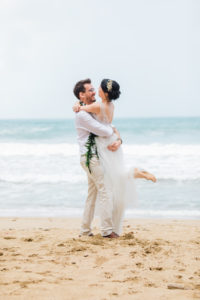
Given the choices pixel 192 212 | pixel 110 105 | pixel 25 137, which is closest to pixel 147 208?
pixel 192 212

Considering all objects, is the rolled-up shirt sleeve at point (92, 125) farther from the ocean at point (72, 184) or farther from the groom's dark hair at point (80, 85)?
the ocean at point (72, 184)

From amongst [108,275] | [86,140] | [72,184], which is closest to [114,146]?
[86,140]

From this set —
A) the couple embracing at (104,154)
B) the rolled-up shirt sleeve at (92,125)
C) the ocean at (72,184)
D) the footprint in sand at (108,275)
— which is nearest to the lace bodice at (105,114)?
the couple embracing at (104,154)

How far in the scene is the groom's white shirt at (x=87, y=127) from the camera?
15.5 ft

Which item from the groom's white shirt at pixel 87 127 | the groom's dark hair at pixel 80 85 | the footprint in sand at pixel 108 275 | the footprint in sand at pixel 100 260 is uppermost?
the groom's dark hair at pixel 80 85

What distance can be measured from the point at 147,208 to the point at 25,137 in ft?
63.3

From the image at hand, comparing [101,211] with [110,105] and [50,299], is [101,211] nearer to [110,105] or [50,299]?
[110,105]

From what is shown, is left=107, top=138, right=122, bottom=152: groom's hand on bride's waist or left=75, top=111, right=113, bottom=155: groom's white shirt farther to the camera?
left=107, top=138, right=122, bottom=152: groom's hand on bride's waist

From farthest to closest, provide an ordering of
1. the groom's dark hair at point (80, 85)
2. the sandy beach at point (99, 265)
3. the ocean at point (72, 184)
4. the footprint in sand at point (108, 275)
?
the ocean at point (72, 184)
the groom's dark hair at point (80, 85)
the footprint in sand at point (108, 275)
the sandy beach at point (99, 265)

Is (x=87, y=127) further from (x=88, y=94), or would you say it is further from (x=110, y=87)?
(x=110, y=87)

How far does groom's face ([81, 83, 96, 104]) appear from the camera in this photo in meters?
4.86

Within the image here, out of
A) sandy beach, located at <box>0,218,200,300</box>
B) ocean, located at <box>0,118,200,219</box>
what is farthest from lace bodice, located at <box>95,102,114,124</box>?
sandy beach, located at <box>0,218,200,300</box>

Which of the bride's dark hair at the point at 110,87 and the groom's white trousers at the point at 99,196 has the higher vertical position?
the bride's dark hair at the point at 110,87

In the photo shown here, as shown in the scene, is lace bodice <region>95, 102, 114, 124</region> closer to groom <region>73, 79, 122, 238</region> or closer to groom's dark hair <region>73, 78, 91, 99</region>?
groom <region>73, 79, 122, 238</region>
